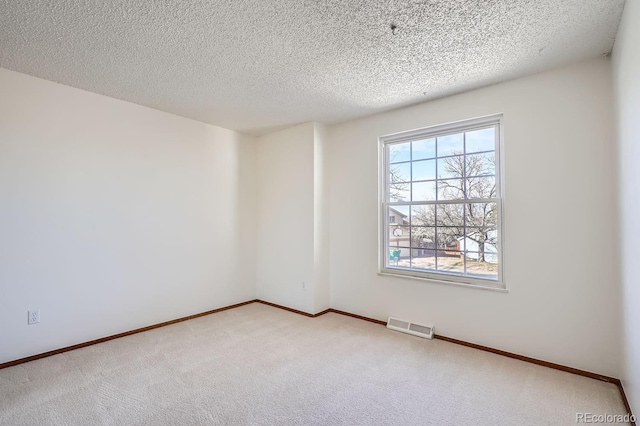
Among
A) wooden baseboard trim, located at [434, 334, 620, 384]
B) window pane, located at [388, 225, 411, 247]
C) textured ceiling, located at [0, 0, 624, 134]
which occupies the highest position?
textured ceiling, located at [0, 0, 624, 134]

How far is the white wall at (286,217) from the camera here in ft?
13.1

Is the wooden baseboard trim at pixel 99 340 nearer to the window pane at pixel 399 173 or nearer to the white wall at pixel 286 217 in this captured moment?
the white wall at pixel 286 217

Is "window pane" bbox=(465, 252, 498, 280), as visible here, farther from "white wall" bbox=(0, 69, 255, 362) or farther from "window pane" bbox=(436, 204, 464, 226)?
"white wall" bbox=(0, 69, 255, 362)

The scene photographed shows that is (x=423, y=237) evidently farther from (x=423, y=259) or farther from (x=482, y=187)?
(x=482, y=187)

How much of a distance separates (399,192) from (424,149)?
556mm

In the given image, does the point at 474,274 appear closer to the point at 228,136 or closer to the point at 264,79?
the point at 264,79

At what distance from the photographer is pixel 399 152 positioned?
3.61m

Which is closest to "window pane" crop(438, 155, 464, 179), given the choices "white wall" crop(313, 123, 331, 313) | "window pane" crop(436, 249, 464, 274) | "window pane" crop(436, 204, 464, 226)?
"window pane" crop(436, 204, 464, 226)

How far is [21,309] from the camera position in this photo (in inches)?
103

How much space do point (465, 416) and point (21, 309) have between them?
11.8ft

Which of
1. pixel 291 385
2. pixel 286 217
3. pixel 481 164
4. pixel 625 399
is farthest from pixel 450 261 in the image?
pixel 286 217

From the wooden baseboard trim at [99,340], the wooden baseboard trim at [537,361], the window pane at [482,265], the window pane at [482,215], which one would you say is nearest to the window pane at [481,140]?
the window pane at [482,215]

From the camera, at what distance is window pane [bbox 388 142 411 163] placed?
3533 millimetres

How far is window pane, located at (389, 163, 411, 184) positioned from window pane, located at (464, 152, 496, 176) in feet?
2.13
